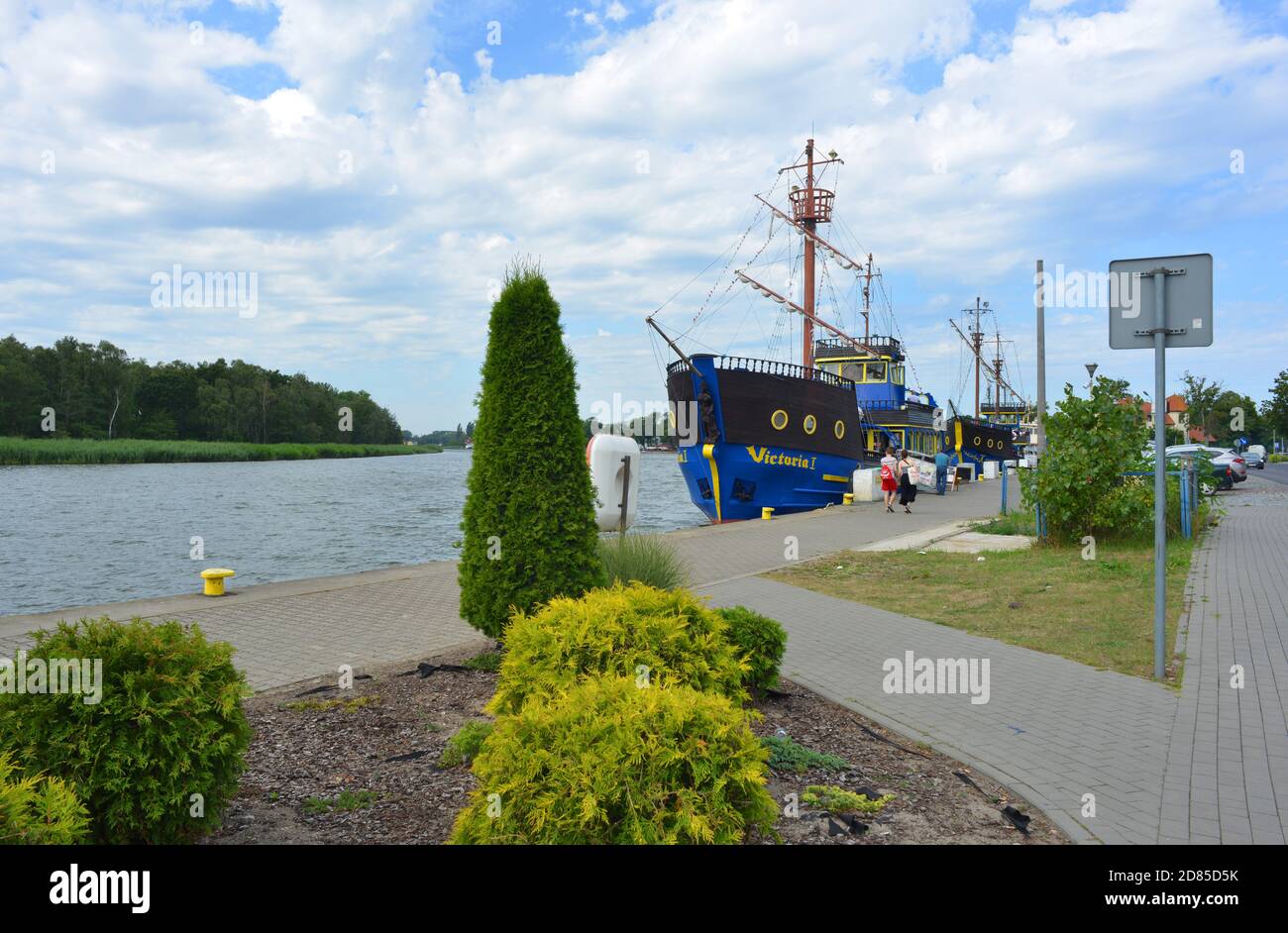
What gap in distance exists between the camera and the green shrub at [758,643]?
5.70 metres

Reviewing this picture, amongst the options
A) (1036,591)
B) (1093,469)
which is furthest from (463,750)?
(1093,469)

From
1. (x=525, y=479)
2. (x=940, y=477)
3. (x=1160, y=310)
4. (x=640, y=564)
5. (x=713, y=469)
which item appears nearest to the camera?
(x=525, y=479)

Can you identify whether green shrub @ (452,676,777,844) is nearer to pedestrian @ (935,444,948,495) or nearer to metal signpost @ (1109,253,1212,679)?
metal signpost @ (1109,253,1212,679)

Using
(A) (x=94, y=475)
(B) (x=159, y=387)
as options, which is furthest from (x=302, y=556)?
(B) (x=159, y=387)

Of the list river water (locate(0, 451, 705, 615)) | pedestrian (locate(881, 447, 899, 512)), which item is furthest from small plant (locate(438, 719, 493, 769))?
pedestrian (locate(881, 447, 899, 512))

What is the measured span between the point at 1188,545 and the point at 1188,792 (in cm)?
1212

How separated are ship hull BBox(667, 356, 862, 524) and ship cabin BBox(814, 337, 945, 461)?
5707 mm

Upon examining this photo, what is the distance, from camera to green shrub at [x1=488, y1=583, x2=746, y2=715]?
430 centimetres

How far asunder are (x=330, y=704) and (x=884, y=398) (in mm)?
36131

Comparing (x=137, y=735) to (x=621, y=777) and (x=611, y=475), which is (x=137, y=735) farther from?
(x=611, y=475)

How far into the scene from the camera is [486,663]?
647 centimetres

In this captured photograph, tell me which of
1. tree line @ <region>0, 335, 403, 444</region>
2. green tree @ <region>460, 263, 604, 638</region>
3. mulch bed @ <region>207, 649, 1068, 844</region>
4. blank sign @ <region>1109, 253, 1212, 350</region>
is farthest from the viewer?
tree line @ <region>0, 335, 403, 444</region>

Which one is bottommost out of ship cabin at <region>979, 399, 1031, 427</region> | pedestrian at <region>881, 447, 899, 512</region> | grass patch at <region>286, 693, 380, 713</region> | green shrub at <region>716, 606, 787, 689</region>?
grass patch at <region>286, 693, 380, 713</region>

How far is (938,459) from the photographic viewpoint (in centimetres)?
3175
